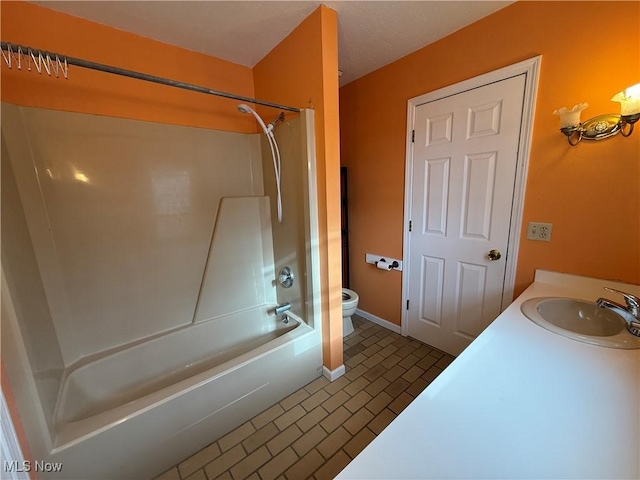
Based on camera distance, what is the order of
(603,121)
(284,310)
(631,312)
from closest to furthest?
(631,312) → (603,121) → (284,310)

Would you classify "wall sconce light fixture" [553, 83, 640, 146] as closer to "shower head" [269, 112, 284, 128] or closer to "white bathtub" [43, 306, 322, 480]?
"shower head" [269, 112, 284, 128]

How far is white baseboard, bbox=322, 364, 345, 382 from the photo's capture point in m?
1.80

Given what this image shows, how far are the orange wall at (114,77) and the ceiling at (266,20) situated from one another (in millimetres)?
69

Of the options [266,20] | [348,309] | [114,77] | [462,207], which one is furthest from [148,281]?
[462,207]

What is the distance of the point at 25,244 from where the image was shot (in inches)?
50.3

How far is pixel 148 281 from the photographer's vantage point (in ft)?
5.75

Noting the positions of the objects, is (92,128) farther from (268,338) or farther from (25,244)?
(268,338)

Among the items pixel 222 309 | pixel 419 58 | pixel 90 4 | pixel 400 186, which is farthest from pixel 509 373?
pixel 90 4

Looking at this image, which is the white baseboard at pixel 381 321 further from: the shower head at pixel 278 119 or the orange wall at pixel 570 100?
the shower head at pixel 278 119

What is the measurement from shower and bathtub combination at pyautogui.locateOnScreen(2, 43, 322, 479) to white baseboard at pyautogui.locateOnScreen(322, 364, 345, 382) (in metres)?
0.05

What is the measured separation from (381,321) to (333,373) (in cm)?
91

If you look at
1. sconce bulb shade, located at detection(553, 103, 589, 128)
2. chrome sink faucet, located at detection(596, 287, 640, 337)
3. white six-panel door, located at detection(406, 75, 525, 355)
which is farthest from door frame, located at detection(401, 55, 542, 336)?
chrome sink faucet, located at detection(596, 287, 640, 337)

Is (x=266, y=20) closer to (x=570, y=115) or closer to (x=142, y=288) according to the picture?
(x=570, y=115)

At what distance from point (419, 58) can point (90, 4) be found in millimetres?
2060
